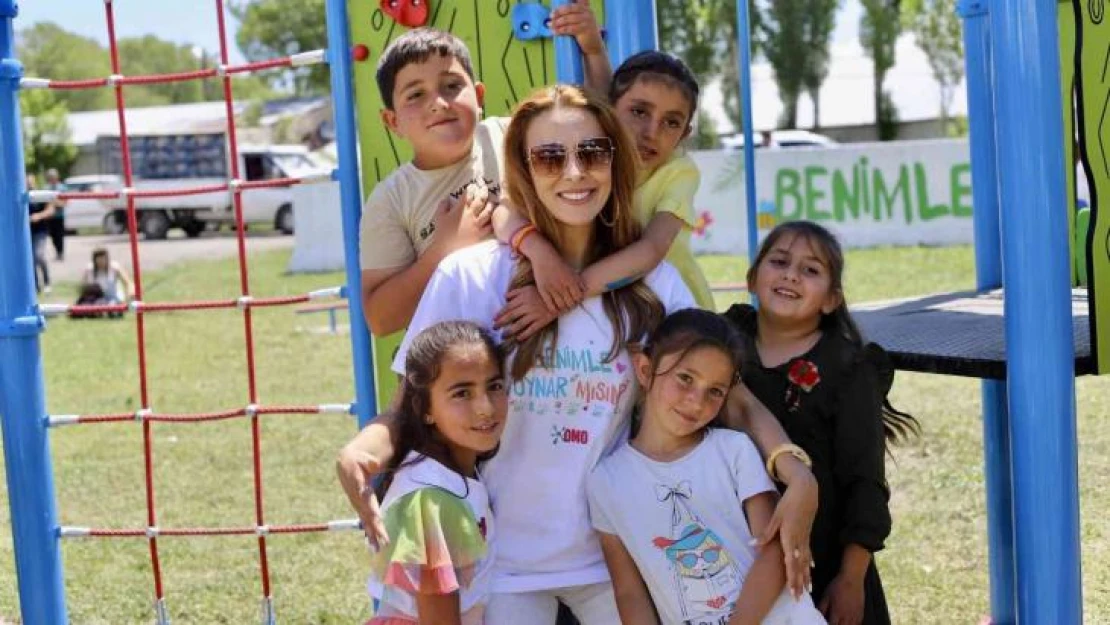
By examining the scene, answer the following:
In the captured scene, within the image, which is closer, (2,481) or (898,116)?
(2,481)

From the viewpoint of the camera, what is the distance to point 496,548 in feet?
8.19

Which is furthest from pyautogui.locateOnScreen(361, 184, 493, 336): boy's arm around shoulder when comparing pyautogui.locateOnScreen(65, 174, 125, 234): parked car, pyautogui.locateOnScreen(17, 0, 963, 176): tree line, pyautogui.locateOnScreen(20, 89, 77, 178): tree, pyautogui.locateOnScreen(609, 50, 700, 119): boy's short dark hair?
pyautogui.locateOnScreen(20, 89, 77, 178): tree

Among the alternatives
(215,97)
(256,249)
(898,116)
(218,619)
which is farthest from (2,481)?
(215,97)

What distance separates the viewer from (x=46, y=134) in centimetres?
4434

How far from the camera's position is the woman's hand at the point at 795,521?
2.34 meters

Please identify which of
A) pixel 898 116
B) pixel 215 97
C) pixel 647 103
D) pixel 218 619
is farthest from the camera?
pixel 215 97

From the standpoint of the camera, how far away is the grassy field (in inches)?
197

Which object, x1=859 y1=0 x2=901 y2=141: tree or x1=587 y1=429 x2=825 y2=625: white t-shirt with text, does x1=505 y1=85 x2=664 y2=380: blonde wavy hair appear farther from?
x1=859 y1=0 x2=901 y2=141: tree

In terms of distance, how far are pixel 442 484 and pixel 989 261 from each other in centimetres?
241

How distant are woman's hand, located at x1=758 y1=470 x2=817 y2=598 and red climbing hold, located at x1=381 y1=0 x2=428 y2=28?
1.90m

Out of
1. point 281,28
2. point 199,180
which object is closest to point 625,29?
point 199,180

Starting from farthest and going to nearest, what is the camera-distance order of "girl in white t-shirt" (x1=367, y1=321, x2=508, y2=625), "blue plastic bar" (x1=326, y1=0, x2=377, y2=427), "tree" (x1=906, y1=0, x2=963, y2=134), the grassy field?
"tree" (x1=906, y1=0, x2=963, y2=134)
the grassy field
"blue plastic bar" (x1=326, y1=0, x2=377, y2=427)
"girl in white t-shirt" (x1=367, y1=321, x2=508, y2=625)

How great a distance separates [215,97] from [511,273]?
79048 millimetres

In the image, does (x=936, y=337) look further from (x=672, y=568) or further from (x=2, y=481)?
(x=2, y=481)
